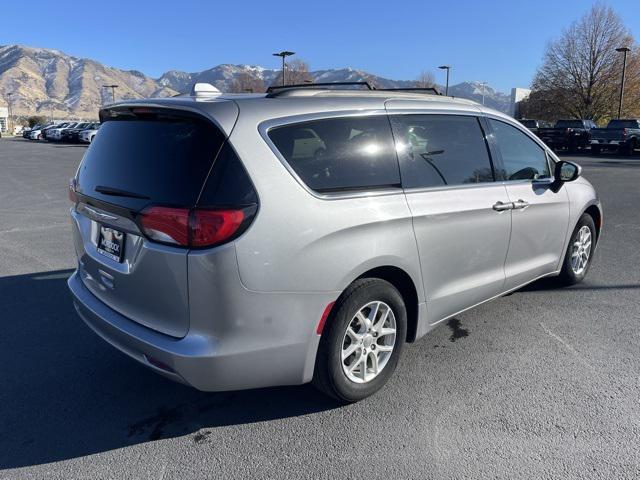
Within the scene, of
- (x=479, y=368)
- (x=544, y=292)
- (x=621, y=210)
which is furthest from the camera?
(x=621, y=210)

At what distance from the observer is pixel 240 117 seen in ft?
8.90

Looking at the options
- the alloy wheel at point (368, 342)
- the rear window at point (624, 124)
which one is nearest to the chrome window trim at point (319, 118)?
the alloy wheel at point (368, 342)

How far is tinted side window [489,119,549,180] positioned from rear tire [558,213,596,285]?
895 millimetres

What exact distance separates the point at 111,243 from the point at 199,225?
752 millimetres

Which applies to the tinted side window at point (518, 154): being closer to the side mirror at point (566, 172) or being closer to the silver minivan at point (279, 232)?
the side mirror at point (566, 172)

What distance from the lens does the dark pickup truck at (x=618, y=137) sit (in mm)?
27594

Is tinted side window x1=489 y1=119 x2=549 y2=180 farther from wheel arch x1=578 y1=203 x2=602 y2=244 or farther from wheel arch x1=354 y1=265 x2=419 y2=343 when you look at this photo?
wheel arch x1=354 y1=265 x2=419 y2=343

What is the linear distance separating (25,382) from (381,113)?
284 centimetres

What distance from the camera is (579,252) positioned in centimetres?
534

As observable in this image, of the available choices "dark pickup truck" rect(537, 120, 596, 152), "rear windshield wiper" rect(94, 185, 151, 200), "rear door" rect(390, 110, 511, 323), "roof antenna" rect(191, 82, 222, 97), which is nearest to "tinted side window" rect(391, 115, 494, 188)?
"rear door" rect(390, 110, 511, 323)

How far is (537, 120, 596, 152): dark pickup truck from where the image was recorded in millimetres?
30828

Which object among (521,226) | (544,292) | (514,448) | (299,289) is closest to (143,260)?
(299,289)

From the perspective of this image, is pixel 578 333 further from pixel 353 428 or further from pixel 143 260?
pixel 143 260

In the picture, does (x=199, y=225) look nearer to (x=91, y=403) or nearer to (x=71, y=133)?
(x=91, y=403)
